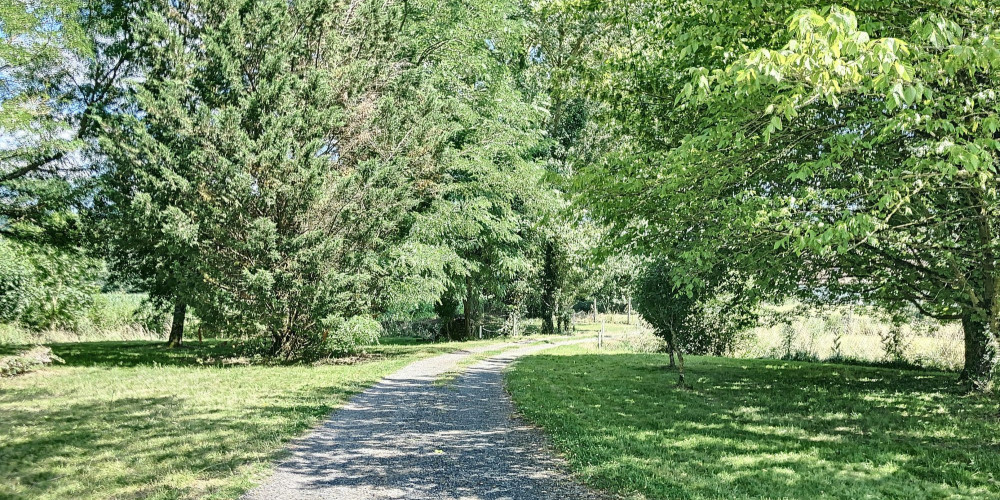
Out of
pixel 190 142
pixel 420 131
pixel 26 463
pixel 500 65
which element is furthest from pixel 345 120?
pixel 26 463

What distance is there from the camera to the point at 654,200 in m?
8.72

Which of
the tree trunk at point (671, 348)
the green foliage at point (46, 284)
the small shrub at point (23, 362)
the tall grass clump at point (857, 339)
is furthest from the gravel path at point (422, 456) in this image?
the green foliage at point (46, 284)

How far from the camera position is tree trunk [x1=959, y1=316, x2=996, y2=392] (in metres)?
11.2

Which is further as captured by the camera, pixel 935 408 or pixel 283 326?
pixel 283 326

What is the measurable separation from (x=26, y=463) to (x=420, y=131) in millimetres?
12541

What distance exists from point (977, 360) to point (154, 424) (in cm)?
1597

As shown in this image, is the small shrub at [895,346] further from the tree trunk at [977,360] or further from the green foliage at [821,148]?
the green foliage at [821,148]

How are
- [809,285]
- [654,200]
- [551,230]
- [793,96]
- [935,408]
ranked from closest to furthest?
[793,96] → [654,200] → [935,408] → [809,285] → [551,230]

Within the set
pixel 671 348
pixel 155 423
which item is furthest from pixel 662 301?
pixel 155 423

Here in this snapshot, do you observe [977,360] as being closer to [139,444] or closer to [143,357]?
[139,444]

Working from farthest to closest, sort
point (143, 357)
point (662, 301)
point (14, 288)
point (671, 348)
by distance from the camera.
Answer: point (14, 288), point (143, 357), point (671, 348), point (662, 301)

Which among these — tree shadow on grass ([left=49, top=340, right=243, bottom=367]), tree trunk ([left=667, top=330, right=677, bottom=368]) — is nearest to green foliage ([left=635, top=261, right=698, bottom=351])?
tree trunk ([left=667, top=330, right=677, bottom=368])

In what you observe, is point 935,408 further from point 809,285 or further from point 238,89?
point 238,89

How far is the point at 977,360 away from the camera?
38.3 ft
